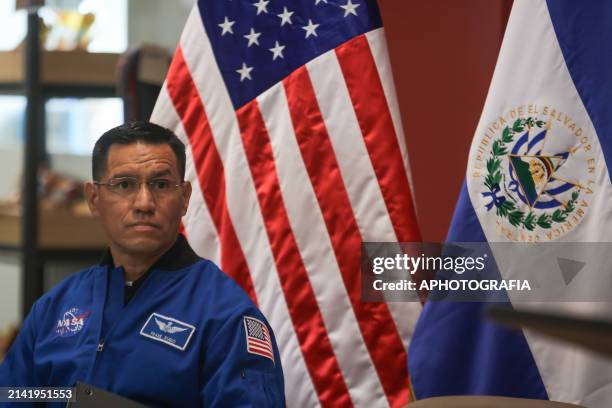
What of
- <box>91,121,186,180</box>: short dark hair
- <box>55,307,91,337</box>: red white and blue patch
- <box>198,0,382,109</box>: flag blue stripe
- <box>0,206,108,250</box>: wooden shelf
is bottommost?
<box>55,307,91,337</box>: red white and blue patch

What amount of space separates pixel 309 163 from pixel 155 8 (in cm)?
238

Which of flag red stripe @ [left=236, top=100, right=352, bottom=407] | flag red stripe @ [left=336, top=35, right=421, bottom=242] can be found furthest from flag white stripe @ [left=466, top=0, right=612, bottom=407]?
flag red stripe @ [left=236, top=100, right=352, bottom=407]

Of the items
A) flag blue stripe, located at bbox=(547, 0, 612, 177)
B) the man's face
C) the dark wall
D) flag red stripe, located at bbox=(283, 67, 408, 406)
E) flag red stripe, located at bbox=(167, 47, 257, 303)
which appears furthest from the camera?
the dark wall

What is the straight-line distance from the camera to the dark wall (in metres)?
2.25

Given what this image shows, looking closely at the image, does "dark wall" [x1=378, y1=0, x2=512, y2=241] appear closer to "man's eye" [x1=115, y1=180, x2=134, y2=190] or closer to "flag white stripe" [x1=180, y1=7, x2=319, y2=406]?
"flag white stripe" [x1=180, y1=7, x2=319, y2=406]

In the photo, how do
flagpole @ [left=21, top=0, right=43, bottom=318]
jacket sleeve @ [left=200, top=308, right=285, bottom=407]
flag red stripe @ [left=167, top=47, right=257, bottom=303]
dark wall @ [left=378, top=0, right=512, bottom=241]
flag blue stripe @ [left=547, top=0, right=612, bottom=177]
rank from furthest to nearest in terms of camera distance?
flagpole @ [left=21, top=0, right=43, bottom=318] < dark wall @ [left=378, top=0, right=512, bottom=241] < flag red stripe @ [left=167, top=47, right=257, bottom=303] < flag blue stripe @ [left=547, top=0, right=612, bottom=177] < jacket sleeve @ [left=200, top=308, right=285, bottom=407]

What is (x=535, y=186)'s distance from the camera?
1790 millimetres

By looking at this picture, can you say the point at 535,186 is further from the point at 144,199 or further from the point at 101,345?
the point at 101,345

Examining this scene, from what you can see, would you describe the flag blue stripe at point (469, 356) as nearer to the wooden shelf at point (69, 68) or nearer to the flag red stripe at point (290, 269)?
the flag red stripe at point (290, 269)

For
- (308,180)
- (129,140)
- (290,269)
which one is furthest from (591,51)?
(129,140)

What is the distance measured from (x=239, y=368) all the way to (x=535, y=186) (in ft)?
2.50

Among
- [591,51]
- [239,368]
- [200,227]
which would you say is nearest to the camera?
[239,368]

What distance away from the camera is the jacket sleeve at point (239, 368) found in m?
1.36

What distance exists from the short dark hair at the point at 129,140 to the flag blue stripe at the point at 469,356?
66 centimetres
